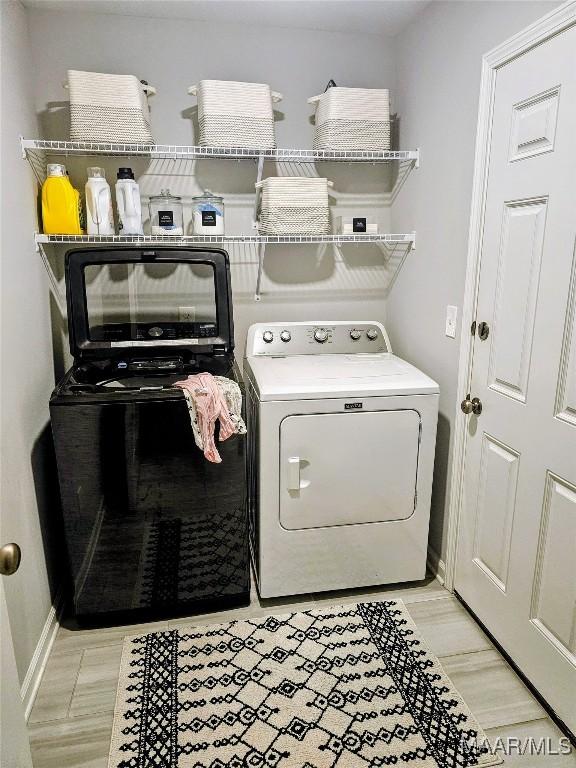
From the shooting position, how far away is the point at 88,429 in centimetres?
184

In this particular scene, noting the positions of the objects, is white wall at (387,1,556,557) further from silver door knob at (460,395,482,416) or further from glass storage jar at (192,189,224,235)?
glass storage jar at (192,189,224,235)

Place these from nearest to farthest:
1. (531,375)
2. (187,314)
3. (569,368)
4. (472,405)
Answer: (569,368)
(531,375)
(472,405)
(187,314)

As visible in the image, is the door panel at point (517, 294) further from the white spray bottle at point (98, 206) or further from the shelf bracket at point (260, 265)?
the white spray bottle at point (98, 206)

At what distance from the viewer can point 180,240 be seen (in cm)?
233

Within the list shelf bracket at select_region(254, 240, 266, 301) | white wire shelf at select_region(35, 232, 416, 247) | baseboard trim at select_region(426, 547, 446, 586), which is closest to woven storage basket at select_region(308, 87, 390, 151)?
white wire shelf at select_region(35, 232, 416, 247)

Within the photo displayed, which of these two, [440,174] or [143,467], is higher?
[440,174]

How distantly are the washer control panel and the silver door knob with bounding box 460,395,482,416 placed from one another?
0.65 meters

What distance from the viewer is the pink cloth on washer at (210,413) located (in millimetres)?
1858

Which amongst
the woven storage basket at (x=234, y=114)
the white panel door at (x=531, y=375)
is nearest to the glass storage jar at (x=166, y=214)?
the woven storage basket at (x=234, y=114)

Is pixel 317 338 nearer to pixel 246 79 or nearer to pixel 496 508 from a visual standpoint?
pixel 496 508

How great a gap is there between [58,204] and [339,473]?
61.1 inches

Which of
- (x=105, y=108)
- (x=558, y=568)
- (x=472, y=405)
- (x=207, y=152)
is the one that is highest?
(x=105, y=108)

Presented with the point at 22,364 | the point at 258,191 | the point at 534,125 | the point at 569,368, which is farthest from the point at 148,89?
the point at 569,368

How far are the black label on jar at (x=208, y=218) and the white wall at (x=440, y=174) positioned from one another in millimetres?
912
